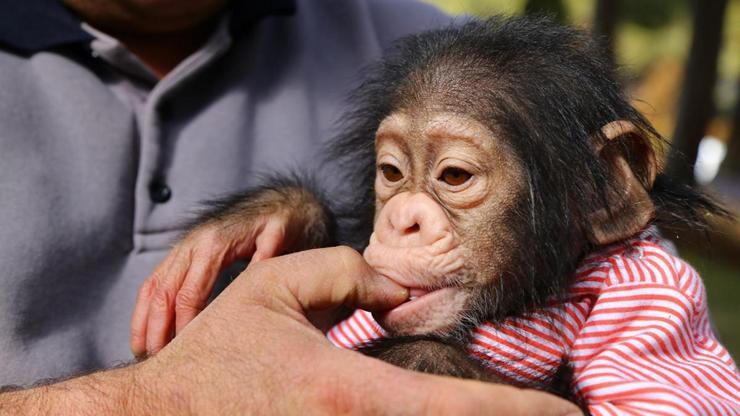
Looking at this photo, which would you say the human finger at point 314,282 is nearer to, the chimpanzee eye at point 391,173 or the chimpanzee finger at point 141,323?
the chimpanzee eye at point 391,173

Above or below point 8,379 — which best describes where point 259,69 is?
above

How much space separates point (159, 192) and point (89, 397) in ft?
3.24

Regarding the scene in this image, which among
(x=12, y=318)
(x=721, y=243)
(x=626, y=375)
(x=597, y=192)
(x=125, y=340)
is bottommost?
(x=721, y=243)

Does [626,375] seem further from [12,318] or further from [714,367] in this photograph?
[12,318]

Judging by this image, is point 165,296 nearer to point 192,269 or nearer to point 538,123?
point 192,269

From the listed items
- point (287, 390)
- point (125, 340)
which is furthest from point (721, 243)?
point (287, 390)

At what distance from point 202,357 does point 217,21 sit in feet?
5.07

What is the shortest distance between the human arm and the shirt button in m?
0.88

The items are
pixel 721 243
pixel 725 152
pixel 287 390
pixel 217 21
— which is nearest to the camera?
pixel 287 390

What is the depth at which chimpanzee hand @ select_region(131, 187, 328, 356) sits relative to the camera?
2041mm

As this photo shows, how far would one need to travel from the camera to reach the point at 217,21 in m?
2.83

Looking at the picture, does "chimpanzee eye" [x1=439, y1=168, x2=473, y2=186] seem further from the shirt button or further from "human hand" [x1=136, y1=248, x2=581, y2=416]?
the shirt button

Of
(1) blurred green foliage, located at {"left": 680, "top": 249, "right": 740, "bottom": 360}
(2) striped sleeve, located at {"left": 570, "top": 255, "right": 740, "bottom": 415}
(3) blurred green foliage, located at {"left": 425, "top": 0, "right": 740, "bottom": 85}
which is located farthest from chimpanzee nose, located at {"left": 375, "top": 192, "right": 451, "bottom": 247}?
(3) blurred green foliage, located at {"left": 425, "top": 0, "right": 740, "bottom": 85}

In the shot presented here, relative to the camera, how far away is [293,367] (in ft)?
4.91
